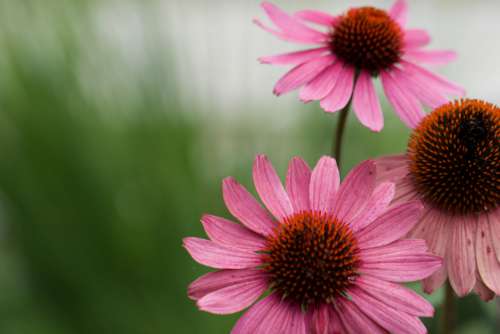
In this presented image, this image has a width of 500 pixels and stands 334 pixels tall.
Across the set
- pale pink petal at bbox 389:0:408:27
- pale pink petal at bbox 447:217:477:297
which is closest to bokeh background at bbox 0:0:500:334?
pale pink petal at bbox 389:0:408:27

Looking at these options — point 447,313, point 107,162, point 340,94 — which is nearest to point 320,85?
point 340,94

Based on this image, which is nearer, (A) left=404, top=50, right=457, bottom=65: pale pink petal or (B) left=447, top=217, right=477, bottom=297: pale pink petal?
(B) left=447, top=217, right=477, bottom=297: pale pink petal

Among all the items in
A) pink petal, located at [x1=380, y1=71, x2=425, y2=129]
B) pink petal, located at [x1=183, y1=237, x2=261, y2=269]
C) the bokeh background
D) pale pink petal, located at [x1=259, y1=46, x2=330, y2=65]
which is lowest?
the bokeh background

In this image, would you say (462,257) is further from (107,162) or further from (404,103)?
(107,162)

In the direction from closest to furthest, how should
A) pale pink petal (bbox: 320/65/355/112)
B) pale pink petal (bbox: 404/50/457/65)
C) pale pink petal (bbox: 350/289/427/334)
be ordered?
pale pink petal (bbox: 350/289/427/334) < pale pink petal (bbox: 320/65/355/112) < pale pink petal (bbox: 404/50/457/65)

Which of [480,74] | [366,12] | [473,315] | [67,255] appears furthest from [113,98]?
[480,74]

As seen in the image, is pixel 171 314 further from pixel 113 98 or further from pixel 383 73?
pixel 383 73

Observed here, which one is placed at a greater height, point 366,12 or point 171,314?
point 366,12

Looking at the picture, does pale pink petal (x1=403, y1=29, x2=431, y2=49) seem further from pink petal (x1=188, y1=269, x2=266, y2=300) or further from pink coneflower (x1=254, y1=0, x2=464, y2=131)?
A: pink petal (x1=188, y1=269, x2=266, y2=300)
